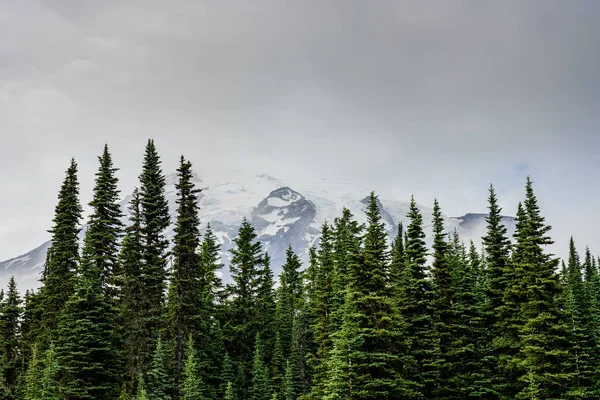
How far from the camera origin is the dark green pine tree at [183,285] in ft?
140

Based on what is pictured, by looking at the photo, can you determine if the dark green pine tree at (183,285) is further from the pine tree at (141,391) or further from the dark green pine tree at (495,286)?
the dark green pine tree at (495,286)

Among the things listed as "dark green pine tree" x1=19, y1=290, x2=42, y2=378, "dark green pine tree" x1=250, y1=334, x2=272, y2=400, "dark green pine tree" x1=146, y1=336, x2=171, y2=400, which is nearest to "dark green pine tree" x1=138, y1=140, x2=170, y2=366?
"dark green pine tree" x1=146, y1=336, x2=171, y2=400

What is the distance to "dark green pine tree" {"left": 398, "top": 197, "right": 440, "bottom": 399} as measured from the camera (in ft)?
120

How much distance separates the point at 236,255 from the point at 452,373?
32272 millimetres

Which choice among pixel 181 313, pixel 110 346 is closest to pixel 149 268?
pixel 181 313

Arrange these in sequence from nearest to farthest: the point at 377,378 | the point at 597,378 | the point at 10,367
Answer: the point at 377,378 < the point at 597,378 < the point at 10,367

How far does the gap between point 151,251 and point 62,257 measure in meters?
11.3

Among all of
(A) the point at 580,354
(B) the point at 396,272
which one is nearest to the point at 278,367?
(B) the point at 396,272

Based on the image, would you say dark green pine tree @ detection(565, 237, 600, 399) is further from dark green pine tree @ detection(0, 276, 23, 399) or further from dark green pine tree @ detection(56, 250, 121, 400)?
dark green pine tree @ detection(0, 276, 23, 399)

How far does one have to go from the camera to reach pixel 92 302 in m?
36.4

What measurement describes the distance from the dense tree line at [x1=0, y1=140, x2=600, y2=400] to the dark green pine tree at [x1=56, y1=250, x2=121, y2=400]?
12 centimetres

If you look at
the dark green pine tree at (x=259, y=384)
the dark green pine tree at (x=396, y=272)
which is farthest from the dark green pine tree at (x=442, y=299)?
the dark green pine tree at (x=259, y=384)

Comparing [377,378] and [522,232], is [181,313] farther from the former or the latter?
[522,232]

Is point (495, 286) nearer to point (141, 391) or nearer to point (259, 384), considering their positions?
point (259, 384)
